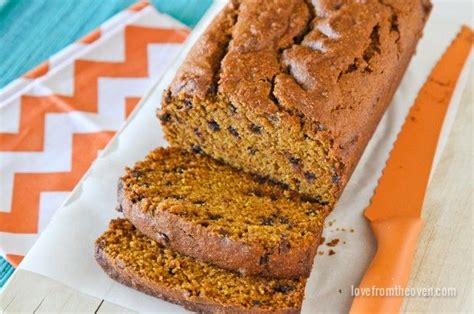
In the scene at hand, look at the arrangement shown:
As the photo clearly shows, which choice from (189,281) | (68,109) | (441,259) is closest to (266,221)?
(189,281)

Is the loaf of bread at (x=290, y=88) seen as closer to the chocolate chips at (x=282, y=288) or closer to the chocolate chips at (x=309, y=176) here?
the chocolate chips at (x=309, y=176)

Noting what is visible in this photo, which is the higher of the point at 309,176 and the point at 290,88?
the point at 290,88

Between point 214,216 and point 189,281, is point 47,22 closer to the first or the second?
point 214,216

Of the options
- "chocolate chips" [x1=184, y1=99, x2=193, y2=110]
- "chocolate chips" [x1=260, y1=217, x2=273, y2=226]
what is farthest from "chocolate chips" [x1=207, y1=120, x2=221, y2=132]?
"chocolate chips" [x1=260, y1=217, x2=273, y2=226]

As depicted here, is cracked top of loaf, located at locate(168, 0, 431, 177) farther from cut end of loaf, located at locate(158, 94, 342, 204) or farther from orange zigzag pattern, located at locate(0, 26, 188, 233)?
orange zigzag pattern, located at locate(0, 26, 188, 233)

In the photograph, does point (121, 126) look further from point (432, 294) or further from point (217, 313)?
point (432, 294)
